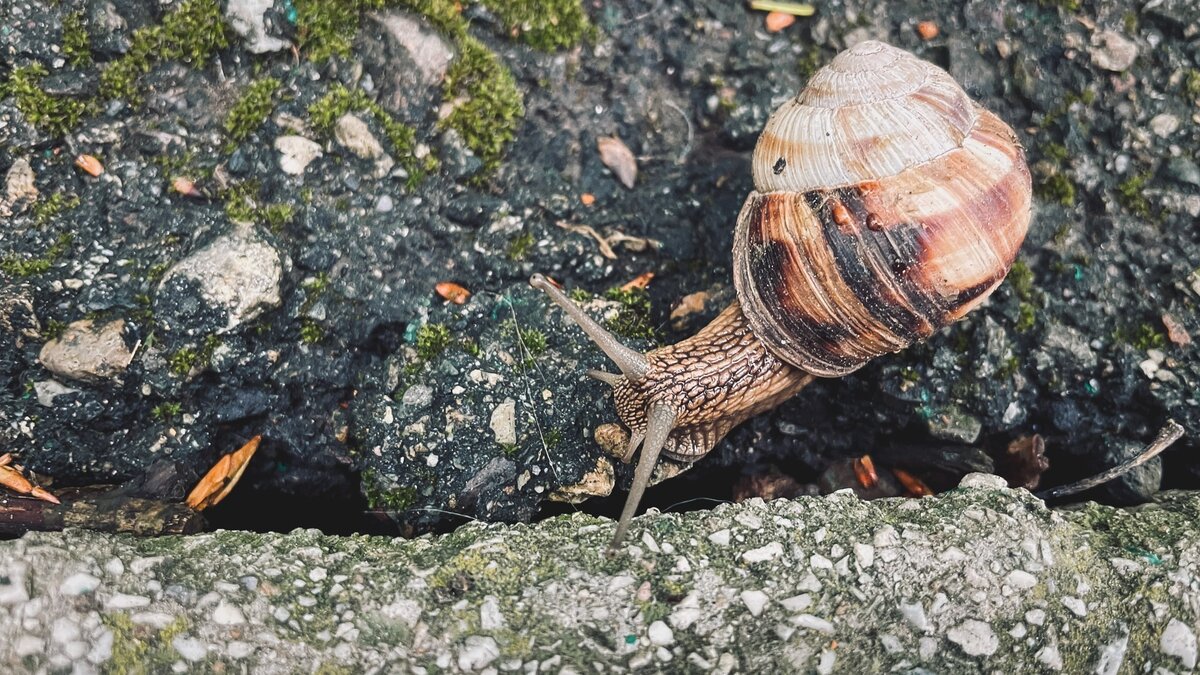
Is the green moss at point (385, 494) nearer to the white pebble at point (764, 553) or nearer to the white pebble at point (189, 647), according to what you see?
the white pebble at point (189, 647)

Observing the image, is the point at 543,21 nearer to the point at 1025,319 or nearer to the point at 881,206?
the point at 881,206

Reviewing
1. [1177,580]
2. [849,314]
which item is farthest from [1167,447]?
[849,314]

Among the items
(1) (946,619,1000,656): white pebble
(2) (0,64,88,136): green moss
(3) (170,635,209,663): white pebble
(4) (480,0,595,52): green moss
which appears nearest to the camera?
(3) (170,635,209,663): white pebble

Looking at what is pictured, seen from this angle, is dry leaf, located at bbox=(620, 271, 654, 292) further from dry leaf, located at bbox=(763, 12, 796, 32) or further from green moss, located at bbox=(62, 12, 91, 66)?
green moss, located at bbox=(62, 12, 91, 66)

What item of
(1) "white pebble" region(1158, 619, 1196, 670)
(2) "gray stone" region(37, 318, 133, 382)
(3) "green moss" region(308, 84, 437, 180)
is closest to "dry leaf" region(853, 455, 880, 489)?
(1) "white pebble" region(1158, 619, 1196, 670)

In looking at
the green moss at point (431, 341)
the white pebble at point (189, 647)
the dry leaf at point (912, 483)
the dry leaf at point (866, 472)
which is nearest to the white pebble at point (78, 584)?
the white pebble at point (189, 647)
